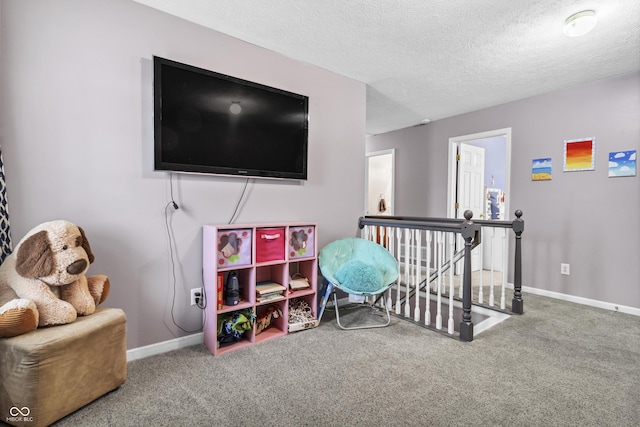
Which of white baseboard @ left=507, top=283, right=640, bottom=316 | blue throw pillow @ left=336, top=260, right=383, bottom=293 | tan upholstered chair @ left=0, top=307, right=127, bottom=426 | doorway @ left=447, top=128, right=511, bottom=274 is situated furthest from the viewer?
doorway @ left=447, top=128, right=511, bottom=274

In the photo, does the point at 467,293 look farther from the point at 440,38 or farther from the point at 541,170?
the point at 541,170

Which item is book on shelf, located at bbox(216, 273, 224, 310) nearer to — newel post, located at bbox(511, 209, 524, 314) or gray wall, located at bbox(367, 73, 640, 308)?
newel post, located at bbox(511, 209, 524, 314)

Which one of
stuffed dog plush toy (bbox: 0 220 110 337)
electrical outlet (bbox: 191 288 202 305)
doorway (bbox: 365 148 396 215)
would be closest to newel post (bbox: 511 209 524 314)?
electrical outlet (bbox: 191 288 202 305)

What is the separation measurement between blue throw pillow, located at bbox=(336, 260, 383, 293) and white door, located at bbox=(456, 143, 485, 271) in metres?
2.83

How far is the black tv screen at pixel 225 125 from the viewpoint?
2.01 m

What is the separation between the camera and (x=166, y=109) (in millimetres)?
2004

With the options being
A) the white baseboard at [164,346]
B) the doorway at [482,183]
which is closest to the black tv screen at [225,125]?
the white baseboard at [164,346]

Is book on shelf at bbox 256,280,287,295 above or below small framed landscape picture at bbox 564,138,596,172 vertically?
below

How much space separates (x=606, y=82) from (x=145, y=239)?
14.9 feet

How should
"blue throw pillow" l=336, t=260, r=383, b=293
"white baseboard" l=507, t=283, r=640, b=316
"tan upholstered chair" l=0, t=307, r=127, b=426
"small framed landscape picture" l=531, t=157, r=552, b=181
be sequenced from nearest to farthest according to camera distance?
1. "tan upholstered chair" l=0, t=307, r=127, b=426
2. "blue throw pillow" l=336, t=260, r=383, b=293
3. "white baseboard" l=507, t=283, r=640, b=316
4. "small framed landscape picture" l=531, t=157, r=552, b=181

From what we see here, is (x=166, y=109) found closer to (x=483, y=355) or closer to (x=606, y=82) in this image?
(x=483, y=355)

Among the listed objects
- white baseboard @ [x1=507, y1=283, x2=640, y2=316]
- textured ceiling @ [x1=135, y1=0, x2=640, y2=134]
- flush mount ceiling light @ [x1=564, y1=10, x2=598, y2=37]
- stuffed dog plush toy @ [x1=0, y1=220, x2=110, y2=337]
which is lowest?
white baseboard @ [x1=507, y1=283, x2=640, y2=316]

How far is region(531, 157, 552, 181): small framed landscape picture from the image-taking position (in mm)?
3555

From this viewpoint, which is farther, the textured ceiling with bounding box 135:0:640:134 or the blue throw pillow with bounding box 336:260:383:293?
the blue throw pillow with bounding box 336:260:383:293
